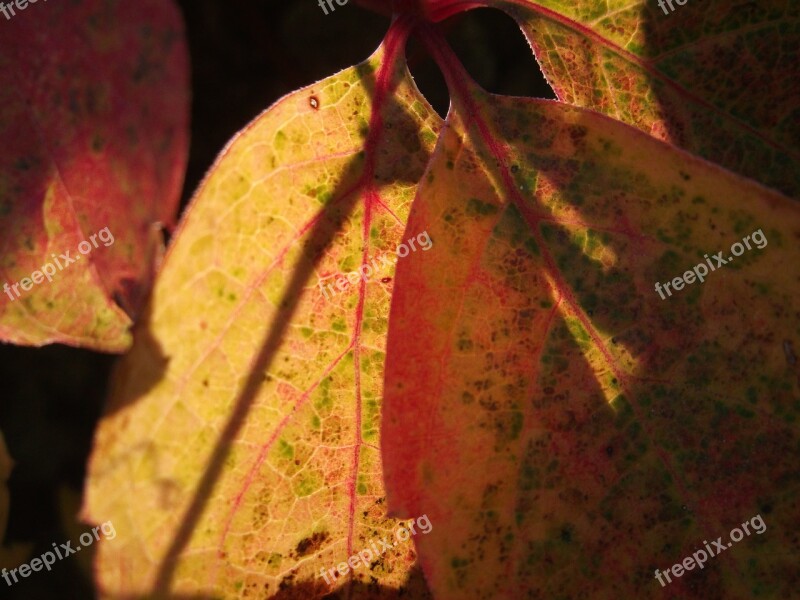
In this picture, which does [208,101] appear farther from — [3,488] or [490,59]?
[3,488]

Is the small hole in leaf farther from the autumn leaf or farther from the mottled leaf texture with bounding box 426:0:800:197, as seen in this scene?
the autumn leaf

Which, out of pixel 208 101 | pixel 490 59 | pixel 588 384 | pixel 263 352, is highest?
pixel 208 101

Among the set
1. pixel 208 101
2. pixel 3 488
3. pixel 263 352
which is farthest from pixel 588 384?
pixel 208 101

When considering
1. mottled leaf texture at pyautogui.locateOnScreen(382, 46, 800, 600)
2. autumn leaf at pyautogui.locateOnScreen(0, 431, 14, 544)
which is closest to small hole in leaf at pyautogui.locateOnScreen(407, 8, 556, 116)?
mottled leaf texture at pyautogui.locateOnScreen(382, 46, 800, 600)

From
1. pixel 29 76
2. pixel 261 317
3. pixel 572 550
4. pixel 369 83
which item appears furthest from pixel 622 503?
pixel 29 76

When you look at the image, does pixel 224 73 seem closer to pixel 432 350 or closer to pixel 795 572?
pixel 432 350

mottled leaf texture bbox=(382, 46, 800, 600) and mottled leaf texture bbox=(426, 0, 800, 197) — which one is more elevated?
mottled leaf texture bbox=(426, 0, 800, 197)
